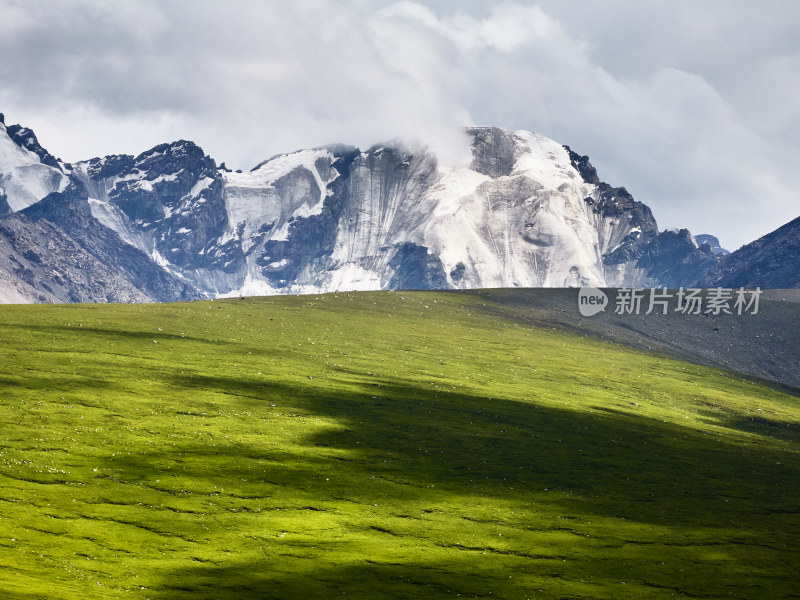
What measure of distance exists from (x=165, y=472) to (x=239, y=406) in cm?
2960

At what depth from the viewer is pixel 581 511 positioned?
71.4 metres

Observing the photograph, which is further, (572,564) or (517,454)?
(517,454)

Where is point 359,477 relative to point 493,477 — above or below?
below

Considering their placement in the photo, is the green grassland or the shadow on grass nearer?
the green grassland

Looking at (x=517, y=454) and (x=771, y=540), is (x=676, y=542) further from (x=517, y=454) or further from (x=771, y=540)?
(x=517, y=454)

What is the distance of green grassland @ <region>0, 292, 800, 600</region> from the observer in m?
51.6

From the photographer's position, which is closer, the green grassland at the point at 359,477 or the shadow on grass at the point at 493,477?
the green grassland at the point at 359,477

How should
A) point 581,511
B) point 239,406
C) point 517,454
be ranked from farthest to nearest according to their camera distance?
point 239,406 → point 517,454 → point 581,511

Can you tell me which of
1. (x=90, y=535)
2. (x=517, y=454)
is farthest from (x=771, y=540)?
(x=90, y=535)

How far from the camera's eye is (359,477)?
244 feet

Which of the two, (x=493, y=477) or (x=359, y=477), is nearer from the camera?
(x=359, y=477)

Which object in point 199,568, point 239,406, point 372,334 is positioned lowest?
point 199,568

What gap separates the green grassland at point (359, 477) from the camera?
2032 inches

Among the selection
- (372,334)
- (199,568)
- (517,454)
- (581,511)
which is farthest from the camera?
(372,334)
